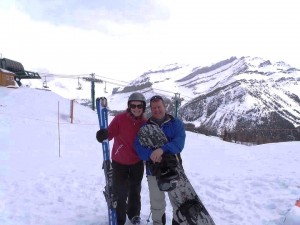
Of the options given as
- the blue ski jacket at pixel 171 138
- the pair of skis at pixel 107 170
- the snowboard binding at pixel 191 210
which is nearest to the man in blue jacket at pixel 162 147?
the blue ski jacket at pixel 171 138

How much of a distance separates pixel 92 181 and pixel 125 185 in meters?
3.63

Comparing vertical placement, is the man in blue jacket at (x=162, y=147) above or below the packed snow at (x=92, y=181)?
above

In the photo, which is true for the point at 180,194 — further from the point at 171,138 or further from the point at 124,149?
the point at 124,149

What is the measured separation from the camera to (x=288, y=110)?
17975 centimetres

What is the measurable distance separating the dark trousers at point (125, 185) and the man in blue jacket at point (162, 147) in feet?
1.34

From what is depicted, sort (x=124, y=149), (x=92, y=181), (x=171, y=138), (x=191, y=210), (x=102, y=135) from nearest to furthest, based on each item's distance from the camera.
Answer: (x=191, y=210) < (x=171, y=138) < (x=102, y=135) < (x=124, y=149) < (x=92, y=181)

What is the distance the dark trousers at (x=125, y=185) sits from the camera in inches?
208

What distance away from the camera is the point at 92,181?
28.7 ft

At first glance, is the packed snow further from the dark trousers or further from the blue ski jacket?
the blue ski jacket

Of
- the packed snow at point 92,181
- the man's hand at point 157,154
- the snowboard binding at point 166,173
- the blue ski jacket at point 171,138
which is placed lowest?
the packed snow at point 92,181

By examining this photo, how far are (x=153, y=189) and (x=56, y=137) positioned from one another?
12.4 m

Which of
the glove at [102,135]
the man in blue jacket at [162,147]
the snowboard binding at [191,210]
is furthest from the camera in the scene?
the glove at [102,135]

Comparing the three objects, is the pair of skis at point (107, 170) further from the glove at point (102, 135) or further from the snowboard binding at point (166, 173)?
the snowboard binding at point (166, 173)

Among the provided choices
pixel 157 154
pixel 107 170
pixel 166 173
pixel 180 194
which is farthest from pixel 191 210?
pixel 107 170
